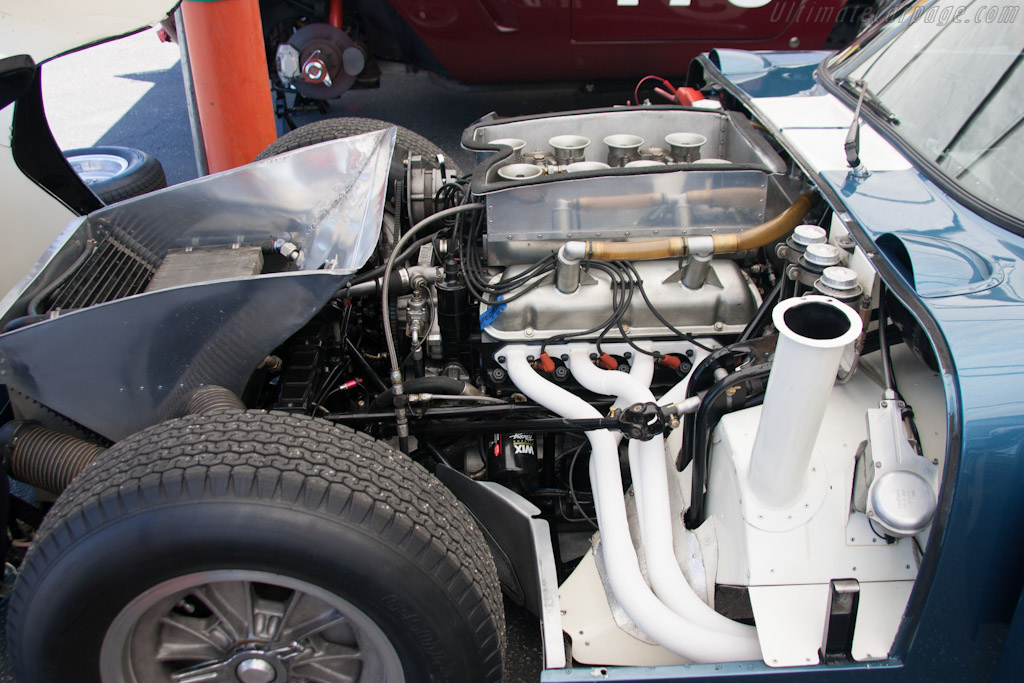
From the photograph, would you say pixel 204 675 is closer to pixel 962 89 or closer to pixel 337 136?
pixel 337 136

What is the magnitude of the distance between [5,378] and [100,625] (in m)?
0.65

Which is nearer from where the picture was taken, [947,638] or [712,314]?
[947,638]

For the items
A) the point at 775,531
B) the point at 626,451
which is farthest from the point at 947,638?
the point at 626,451

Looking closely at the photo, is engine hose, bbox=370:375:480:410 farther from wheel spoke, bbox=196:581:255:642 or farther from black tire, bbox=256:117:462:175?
black tire, bbox=256:117:462:175

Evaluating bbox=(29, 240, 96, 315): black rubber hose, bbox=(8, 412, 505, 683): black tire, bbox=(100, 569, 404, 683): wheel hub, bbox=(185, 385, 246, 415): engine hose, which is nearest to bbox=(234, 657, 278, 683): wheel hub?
A: bbox=(100, 569, 404, 683): wheel hub

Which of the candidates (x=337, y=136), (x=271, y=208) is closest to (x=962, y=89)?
(x=271, y=208)

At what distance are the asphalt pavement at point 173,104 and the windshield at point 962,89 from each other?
305 centimetres

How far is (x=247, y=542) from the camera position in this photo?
1416 millimetres

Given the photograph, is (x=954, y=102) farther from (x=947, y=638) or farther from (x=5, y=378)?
(x=5, y=378)

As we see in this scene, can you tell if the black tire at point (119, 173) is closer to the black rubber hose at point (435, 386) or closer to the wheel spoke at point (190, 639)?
the black rubber hose at point (435, 386)

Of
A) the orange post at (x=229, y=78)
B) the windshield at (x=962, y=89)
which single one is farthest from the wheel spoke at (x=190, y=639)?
the orange post at (x=229, y=78)

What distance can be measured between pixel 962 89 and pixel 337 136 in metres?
2.08

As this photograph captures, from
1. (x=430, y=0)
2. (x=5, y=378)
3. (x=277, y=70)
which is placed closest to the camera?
(x=5, y=378)

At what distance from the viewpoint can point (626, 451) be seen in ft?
7.14
